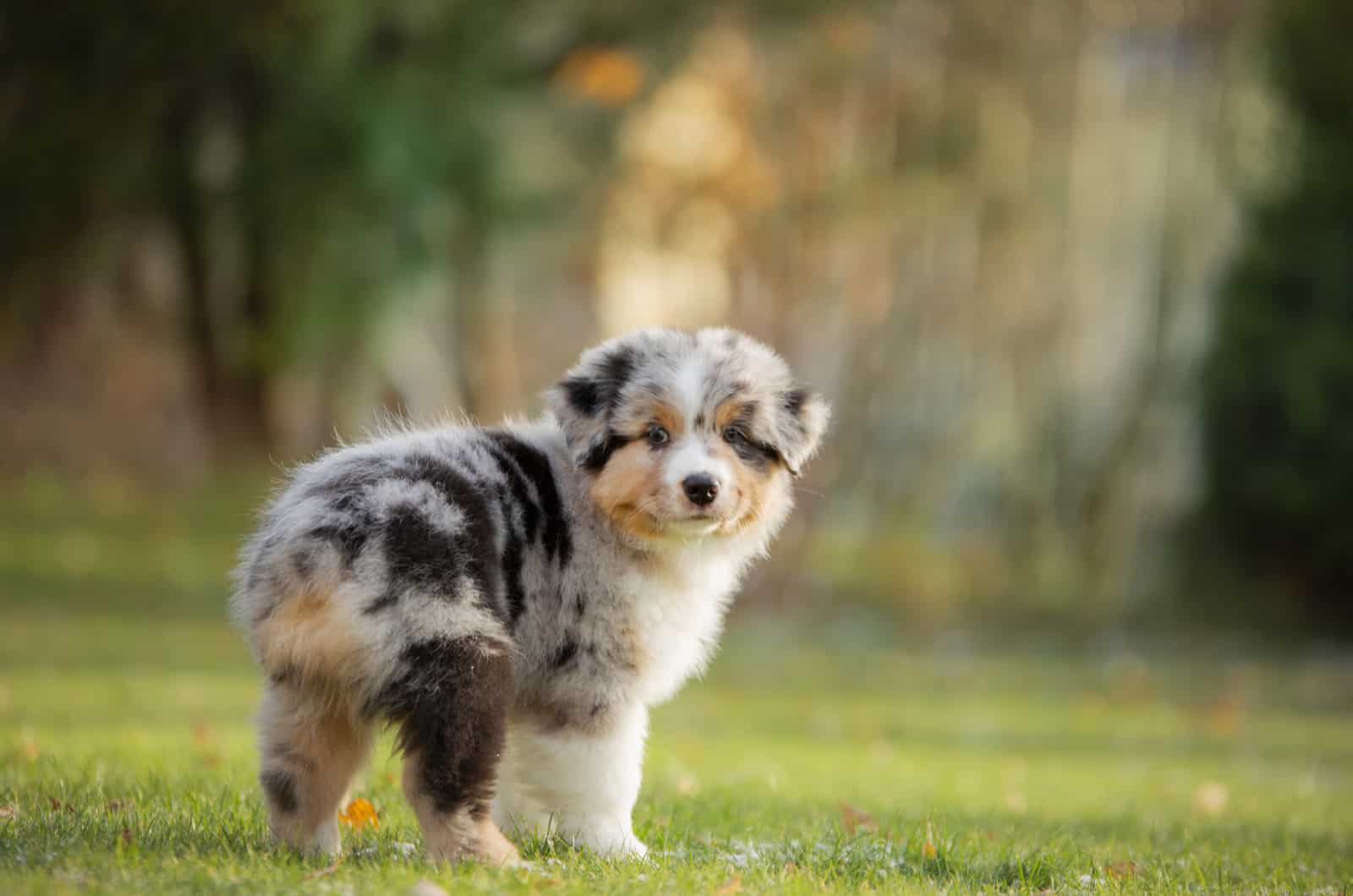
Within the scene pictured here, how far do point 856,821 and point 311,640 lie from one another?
9.78 feet

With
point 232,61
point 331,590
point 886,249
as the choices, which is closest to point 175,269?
point 232,61

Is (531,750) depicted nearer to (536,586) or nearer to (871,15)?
(536,586)

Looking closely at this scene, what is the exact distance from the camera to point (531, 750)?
5379 millimetres

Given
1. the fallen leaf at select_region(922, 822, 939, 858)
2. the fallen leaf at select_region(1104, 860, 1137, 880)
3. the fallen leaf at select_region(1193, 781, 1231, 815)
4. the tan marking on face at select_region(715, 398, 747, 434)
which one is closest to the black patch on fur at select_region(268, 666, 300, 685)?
the tan marking on face at select_region(715, 398, 747, 434)

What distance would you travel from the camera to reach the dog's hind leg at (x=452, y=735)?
15.7ft

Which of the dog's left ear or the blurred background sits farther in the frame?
the blurred background

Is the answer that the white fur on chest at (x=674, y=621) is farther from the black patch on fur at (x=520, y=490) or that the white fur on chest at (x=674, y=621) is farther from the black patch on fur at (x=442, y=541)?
the black patch on fur at (x=442, y=541)

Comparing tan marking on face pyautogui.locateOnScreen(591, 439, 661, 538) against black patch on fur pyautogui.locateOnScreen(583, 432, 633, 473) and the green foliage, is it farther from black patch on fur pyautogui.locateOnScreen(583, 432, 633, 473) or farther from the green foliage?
the green foliage

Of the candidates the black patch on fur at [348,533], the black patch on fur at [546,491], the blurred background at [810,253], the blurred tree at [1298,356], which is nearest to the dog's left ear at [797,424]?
the black patch on fur at [546,491]

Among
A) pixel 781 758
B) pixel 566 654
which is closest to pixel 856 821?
pixel 566 654

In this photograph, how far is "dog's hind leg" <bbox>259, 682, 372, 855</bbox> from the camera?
16.6ft

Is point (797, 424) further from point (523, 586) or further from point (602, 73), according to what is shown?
point (602, 73)

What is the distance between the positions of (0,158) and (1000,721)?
13.5 m

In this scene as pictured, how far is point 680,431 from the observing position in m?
5.71
